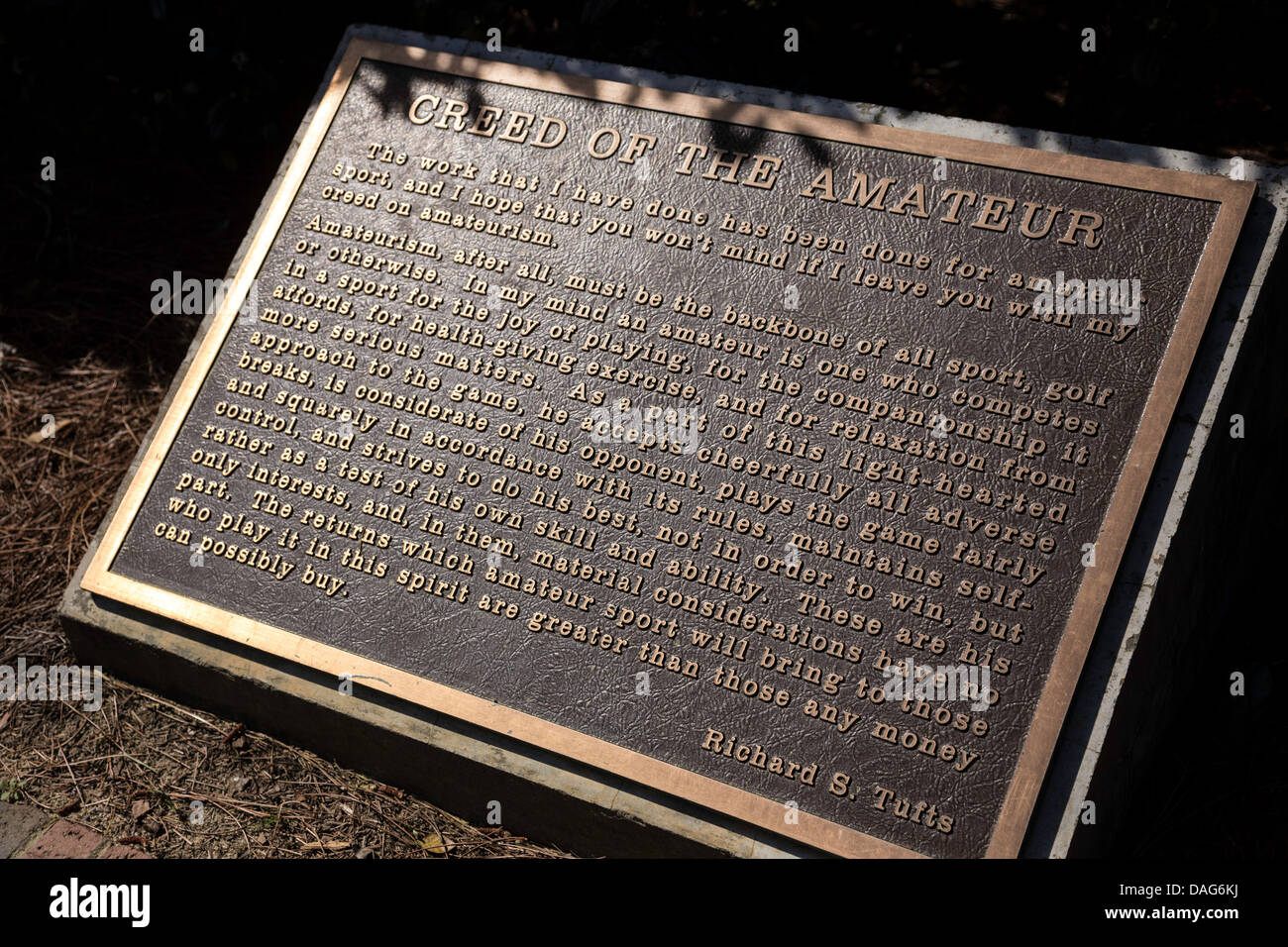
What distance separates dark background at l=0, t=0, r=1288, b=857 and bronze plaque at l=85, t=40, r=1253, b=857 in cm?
129

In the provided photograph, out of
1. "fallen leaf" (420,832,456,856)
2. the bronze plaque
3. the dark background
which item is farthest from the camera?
the dark background

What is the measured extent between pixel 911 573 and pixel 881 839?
2.33ft

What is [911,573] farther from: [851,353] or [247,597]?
[247,597]

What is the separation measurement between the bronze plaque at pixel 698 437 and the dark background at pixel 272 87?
4.24ft

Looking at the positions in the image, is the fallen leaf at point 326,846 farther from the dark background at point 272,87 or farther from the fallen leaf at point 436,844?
the dark background at point 272,87

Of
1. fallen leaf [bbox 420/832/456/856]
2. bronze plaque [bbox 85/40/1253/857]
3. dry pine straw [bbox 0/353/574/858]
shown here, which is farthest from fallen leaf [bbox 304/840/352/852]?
bronze plaque [bbox 85/40/1253/857]

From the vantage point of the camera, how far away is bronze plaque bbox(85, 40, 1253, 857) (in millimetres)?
2879

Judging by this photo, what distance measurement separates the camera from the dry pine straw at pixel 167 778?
3.31 meters

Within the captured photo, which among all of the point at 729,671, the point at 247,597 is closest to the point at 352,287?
the point at 247,597

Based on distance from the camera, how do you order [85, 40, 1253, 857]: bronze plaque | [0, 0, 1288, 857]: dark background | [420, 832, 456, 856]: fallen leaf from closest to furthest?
[85, 40, 1253, 857]: bronze plaque < [420, 832, 456, 856]: fallen leaf < [0, 0, 1288, 857]: dark background

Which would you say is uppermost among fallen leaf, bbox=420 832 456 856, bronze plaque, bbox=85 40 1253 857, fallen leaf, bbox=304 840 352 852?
bronze plaque, bbox=85 40 1253 857

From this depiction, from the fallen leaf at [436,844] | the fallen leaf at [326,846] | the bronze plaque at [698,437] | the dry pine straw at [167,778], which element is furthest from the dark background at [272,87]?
the fallen leaf at [436,844]

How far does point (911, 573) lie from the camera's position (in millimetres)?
2949

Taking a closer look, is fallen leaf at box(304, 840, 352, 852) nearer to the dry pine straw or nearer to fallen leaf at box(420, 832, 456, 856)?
the dry pine straw
